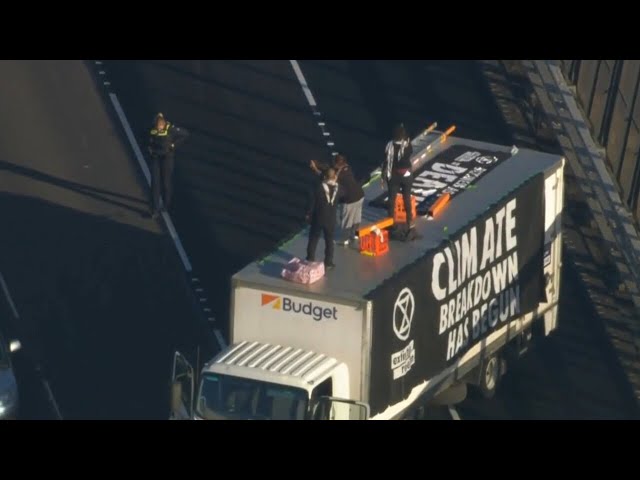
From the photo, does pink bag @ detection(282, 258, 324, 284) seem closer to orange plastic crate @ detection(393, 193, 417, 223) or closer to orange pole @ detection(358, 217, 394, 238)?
orange pole @ detection(358, 217, 394, 238)

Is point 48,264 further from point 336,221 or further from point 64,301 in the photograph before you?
point 336,221

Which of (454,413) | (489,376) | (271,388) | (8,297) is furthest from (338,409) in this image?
(8,297)

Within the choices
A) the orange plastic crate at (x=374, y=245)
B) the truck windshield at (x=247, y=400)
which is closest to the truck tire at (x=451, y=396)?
the orange plastic crate at (x=374, y=245)

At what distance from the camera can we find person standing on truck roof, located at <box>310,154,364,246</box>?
4131 centimetres

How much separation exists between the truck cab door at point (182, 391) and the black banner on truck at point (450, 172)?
506 cm

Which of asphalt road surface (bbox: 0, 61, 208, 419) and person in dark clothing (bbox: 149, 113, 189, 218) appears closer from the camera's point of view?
asphalt road surface (bbox: 0, 61, 208, 419)

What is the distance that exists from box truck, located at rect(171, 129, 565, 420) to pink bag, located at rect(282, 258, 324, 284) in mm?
152

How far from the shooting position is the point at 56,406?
4400 centimetres

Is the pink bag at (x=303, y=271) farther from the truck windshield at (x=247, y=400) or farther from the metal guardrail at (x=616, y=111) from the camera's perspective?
the metal guardrail at (x=616, y=111)

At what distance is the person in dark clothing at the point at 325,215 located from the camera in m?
40.4

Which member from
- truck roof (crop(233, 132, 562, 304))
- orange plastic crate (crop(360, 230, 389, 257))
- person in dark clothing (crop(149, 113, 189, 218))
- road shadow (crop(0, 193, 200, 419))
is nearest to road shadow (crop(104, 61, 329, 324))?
person in dark clothing (crop(149, 113, 189, 218))

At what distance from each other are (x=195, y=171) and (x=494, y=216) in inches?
399

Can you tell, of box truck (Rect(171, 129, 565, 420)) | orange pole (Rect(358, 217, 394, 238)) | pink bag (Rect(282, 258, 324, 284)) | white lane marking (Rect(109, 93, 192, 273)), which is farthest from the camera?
white lane marking (Rect(109, 93, 192, 273))

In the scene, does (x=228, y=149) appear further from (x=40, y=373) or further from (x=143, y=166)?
(x=40, y=373)
